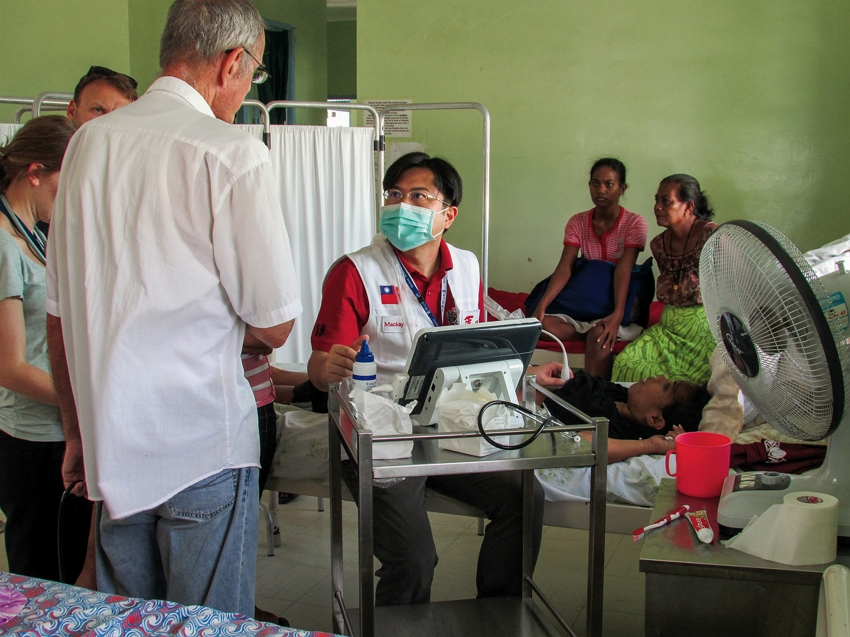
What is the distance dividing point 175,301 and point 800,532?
3.64 feet

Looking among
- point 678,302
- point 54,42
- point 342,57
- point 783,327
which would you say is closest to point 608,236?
point 678,302

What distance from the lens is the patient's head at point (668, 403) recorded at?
8.62ft

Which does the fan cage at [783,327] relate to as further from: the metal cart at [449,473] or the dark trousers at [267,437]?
the dark trousers at [267,437]

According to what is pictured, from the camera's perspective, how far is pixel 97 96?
100 inches

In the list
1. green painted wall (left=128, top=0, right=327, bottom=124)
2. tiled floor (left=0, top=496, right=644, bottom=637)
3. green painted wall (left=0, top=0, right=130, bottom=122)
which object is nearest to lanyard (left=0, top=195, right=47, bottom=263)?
tiled floor (left=0, top=496, right=644, bottom=637)

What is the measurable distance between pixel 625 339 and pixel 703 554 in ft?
10.1

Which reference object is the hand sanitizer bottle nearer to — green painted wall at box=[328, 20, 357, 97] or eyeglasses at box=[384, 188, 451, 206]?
eyeglasses at box=[384, 188, 451, 206]

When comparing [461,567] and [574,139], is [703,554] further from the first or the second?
[574,139]

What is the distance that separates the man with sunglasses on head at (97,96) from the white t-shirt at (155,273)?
131 centimetres

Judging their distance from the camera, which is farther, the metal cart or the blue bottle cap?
the blue bottle cap

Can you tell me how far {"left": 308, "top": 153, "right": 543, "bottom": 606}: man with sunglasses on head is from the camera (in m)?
1.96

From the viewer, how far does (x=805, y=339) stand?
1.18m

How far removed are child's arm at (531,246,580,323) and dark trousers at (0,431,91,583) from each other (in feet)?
10.0

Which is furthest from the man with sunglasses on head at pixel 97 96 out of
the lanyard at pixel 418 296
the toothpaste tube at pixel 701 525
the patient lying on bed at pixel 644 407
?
the toothpaste tube at pixel 701 525
